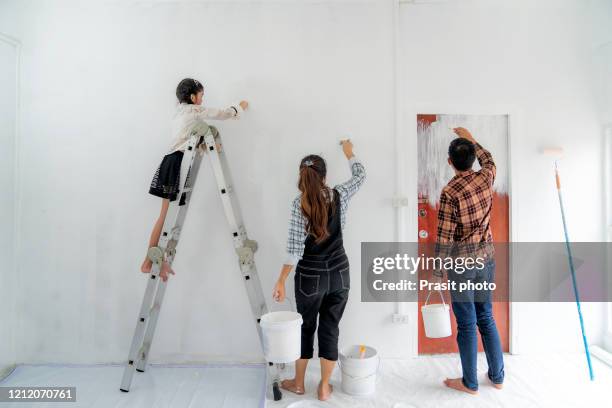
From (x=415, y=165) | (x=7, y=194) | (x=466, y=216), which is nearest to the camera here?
(x=466, y=216)

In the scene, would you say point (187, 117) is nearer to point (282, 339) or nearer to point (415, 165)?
point (282, 339)

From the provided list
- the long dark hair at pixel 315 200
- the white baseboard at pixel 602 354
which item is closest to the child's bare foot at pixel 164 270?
the long dark hair at pixel 315 200

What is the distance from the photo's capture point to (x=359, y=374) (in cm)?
234

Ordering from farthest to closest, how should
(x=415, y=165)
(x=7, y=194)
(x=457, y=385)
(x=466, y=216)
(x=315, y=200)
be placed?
(x=415, y=165), (x=7, y=194), (x=457, y=385), (x=466, y=216), (x=315, y=200)

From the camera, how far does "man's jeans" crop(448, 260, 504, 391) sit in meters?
2.28

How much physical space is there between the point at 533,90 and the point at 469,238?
1457 millimetres

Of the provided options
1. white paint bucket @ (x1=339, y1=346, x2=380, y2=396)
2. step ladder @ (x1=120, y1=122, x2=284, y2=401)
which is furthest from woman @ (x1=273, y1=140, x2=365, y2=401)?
step ladder @ (x1=120, y1=122, x2=284, y2=401)

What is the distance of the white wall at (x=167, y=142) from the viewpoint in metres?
2.78

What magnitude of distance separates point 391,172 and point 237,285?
1415mm

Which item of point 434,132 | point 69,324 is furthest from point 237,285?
point 434,132

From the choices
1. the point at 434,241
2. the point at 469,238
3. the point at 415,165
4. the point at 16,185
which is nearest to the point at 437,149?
the point at 415,165

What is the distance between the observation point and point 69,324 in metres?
2.80

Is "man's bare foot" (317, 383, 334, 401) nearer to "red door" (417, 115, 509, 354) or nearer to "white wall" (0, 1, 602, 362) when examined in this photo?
"white wall" (0, 1, 602, 362)

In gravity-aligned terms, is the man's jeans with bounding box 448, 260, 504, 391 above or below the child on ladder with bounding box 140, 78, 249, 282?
below
